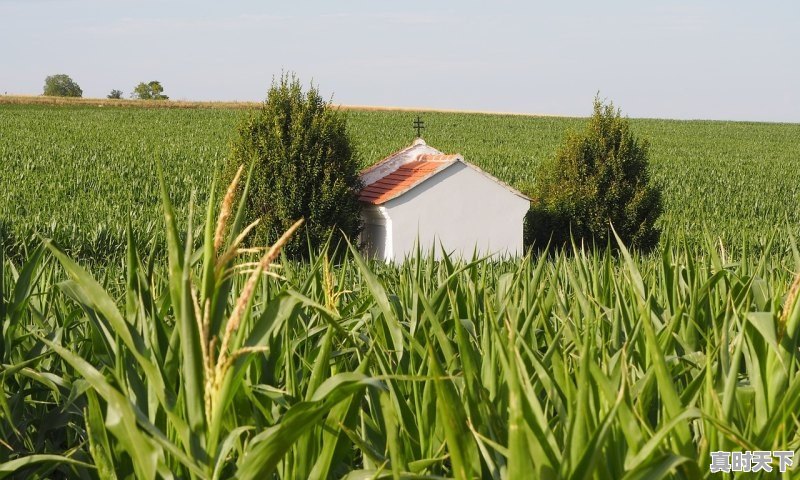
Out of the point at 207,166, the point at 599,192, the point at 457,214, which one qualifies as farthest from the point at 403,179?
the point at 207,166

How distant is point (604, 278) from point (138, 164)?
18.3m

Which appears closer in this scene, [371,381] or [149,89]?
[371,381]

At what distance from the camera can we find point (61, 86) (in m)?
97.7

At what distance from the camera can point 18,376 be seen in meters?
2.71

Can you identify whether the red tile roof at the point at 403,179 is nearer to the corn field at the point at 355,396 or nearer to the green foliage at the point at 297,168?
the green foliage at the point at 297,168

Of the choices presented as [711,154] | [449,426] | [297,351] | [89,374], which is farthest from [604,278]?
[711,154]

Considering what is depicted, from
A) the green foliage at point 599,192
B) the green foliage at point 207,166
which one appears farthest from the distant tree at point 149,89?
the green foliage at point 599,192

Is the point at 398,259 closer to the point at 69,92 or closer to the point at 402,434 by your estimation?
the point at 402,434

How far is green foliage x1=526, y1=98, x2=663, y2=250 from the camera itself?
11195 mm

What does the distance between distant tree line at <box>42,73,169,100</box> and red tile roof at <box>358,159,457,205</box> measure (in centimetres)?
8407

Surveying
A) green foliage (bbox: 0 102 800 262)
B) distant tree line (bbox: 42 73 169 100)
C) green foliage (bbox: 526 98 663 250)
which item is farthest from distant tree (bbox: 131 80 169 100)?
green foliage (bbox: 526 98 663 250)

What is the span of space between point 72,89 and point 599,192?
324 ft

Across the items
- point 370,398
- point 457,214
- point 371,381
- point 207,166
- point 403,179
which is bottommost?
point 207,166

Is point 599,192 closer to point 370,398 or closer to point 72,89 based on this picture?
point 370,398
